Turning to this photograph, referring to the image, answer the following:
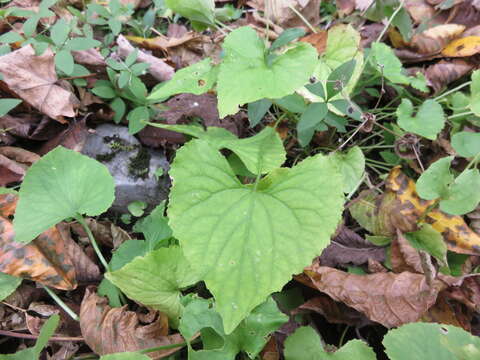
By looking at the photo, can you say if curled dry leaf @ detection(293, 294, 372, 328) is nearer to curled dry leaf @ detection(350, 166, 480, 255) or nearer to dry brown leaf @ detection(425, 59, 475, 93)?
curled dry leaf @ detection(350, 166, 480, 255)

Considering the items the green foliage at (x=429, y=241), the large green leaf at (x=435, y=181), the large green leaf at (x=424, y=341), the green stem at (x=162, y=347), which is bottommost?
the green stem at (x=162, y=347)

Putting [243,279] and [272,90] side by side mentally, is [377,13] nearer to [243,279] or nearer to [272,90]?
[272,90]

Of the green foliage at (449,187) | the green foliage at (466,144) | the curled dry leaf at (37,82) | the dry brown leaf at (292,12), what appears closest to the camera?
the green foliage at (449,187)

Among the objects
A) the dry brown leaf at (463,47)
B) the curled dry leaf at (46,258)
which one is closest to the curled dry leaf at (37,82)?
the curled dry leaf at (46,258)

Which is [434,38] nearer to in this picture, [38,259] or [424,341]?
[424,341]

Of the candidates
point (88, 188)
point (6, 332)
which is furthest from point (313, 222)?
point (6, 332)

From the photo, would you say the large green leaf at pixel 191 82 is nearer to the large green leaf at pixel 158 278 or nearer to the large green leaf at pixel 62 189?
the large green leaf at pixel 62 189

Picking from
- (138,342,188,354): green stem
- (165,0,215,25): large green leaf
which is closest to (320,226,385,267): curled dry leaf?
(138,342,188,354): green stem
